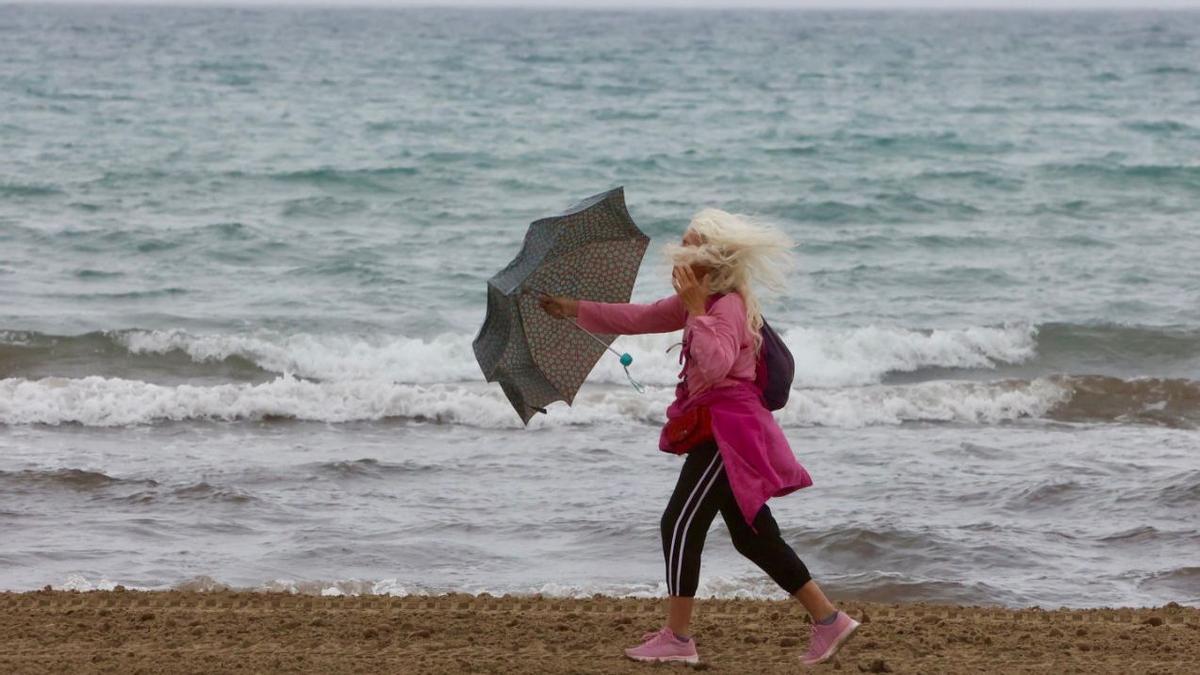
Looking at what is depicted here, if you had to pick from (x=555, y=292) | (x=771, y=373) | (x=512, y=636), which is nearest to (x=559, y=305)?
(x=555, y=292)

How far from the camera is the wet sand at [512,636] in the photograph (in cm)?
505

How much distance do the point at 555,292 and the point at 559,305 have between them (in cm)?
7

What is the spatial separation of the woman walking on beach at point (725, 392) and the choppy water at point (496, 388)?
6.74ft

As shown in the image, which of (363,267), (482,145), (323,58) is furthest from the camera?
(323,58)

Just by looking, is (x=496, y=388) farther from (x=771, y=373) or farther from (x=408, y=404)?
(x=771, y=373)

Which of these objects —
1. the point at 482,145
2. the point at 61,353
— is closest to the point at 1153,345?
the point at 61,353

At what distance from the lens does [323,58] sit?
165 feet

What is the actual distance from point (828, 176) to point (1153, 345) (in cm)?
1084

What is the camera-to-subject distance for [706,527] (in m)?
4.80

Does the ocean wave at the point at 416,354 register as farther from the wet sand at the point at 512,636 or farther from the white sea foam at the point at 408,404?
the wet sand at the point at 512,636

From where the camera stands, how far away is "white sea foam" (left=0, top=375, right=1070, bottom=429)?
10750mm

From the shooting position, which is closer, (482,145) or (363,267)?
(363,267)

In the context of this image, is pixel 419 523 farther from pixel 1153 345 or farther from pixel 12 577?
pixel 1153 345

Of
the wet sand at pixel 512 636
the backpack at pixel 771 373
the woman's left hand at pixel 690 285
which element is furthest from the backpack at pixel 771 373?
the wet sand at pixel 512 636
